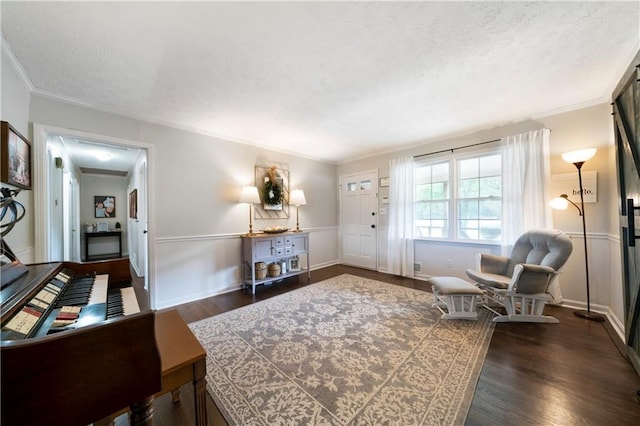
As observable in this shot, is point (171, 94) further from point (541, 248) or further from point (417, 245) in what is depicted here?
point (541, 248)

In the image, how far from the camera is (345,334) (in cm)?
219

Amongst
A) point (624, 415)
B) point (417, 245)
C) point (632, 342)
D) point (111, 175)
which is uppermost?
point (111, 175)

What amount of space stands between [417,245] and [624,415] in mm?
2800

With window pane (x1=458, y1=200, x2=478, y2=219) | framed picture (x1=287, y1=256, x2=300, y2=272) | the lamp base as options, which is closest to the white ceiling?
window pane (x1=458, y1=200, x2=478, y2=219)

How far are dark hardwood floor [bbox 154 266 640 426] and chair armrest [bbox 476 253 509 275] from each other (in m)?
0.66

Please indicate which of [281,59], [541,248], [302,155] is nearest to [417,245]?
[541,248]

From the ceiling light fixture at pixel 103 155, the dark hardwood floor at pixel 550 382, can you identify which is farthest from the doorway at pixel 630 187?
A: the ceiling light fixture at pixel 103 155

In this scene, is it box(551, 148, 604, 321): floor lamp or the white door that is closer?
box(551, 148, 604, 321): floor lamp

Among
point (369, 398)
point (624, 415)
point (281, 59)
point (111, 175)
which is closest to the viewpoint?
point (624, 415)

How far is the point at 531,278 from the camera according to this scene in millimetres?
2309

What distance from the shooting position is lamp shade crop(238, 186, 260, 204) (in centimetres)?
352

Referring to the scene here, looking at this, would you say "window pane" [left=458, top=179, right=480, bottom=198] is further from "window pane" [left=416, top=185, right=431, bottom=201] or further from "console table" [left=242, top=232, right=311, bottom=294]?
"console table" [left=242, top=232, right=311, bottom=294]

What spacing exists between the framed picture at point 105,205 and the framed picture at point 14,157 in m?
5.62

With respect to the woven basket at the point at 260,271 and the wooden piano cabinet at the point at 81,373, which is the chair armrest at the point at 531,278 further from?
the woven basket at the point at 260,271
